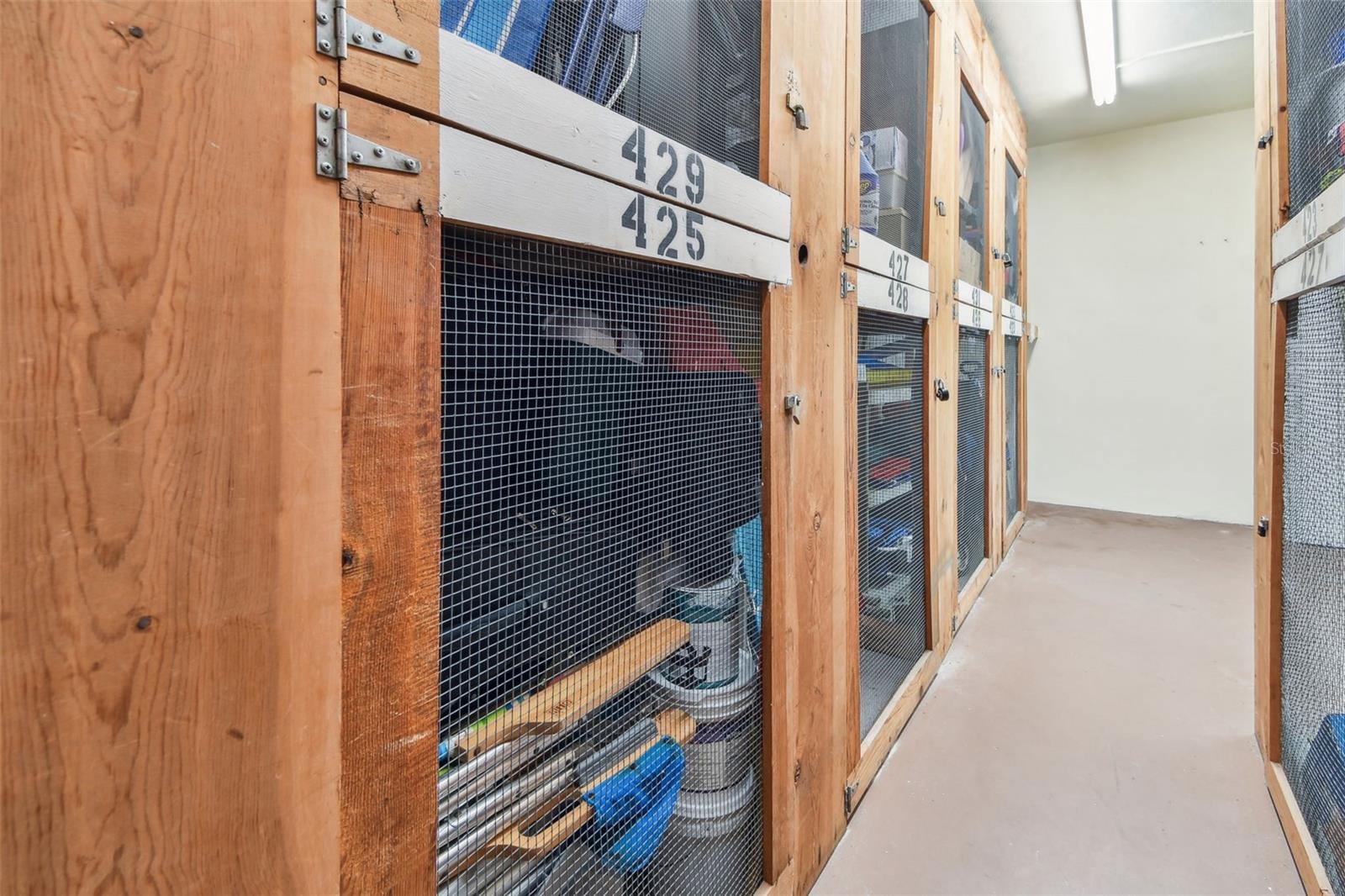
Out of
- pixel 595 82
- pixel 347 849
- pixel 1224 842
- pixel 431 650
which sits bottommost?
pixel 1224 842

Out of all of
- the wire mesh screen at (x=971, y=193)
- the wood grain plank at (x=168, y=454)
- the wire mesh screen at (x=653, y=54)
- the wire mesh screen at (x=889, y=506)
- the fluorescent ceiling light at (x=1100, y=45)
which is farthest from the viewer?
the fluorescent ceiling light at (x=1100, y=45)

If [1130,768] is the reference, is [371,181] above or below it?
above

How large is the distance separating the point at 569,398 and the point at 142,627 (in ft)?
1.63

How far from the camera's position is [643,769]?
1011mm

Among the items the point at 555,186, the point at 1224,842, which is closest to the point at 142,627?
the point at 555,186

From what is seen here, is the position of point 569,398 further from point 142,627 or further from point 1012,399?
point 1012,399

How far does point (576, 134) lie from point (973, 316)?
237 centimetres

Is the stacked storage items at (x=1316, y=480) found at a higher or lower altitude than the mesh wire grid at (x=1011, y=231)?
lower

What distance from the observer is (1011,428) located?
3.95m

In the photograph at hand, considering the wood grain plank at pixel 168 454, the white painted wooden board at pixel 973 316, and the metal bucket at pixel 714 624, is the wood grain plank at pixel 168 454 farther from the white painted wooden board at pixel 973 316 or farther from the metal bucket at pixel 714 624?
the white painted wooden board at pixel 973 316

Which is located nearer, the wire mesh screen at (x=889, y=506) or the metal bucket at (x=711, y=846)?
the metal bucket at (x=711, y=846)

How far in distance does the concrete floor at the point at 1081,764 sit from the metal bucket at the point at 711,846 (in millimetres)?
317

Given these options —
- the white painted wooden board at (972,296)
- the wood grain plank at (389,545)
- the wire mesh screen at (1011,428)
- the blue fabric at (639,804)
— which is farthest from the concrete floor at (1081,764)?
the white painted wooden board at (972,296)

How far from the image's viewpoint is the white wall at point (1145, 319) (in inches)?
168
